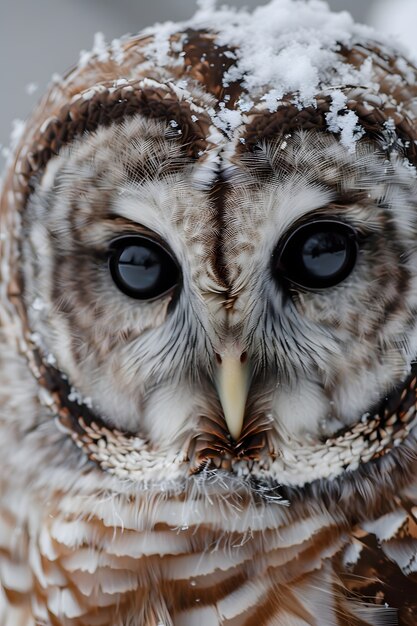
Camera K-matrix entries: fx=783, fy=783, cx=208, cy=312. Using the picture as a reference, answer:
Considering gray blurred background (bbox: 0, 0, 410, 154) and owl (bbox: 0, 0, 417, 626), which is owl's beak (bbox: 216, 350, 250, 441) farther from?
gray blurred background (bbox: 0, 0, 410, 154)

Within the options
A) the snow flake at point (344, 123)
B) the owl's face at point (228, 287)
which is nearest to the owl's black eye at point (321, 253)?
the owl's face at point (228, 287)

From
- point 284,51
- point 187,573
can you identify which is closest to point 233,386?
point 187,573

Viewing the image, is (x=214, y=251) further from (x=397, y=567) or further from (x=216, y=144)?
(x=397, y=567)

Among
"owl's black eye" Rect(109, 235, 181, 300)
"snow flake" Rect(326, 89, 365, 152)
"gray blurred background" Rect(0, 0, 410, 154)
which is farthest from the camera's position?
"gray blurred background" Rect(0, 0, 410, 154)

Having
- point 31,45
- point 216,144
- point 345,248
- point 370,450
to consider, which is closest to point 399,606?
point 370,450

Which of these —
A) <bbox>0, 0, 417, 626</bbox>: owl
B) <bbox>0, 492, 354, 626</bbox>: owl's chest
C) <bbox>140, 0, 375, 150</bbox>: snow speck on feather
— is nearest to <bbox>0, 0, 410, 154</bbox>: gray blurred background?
<bbox>140, 0, 375, 150</bbox>: snow speck on feather

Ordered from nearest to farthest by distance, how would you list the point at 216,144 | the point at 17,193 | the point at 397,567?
the point at 216,144 → the point at 397,567 → the point at 17,193

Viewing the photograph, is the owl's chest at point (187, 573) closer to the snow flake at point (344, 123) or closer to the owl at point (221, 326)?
the owl at point (221, 326)
